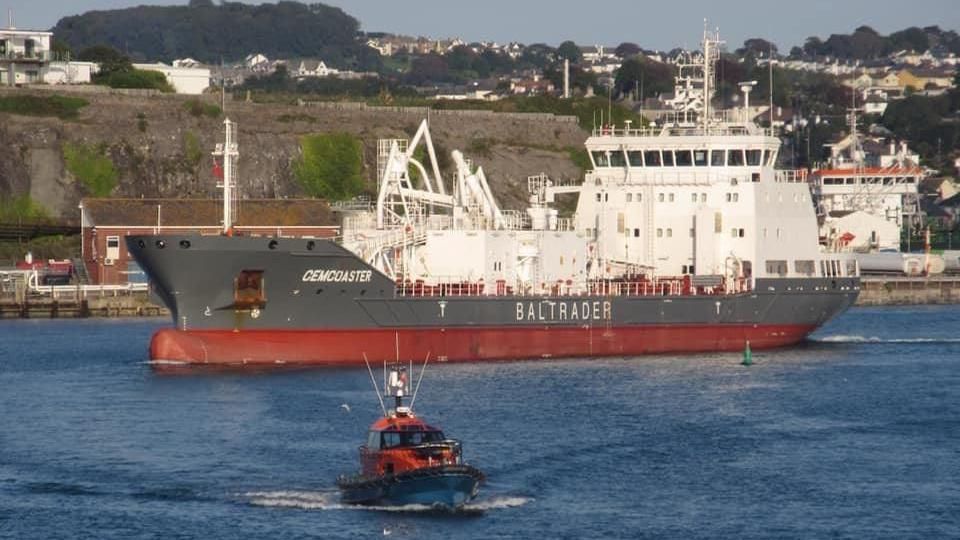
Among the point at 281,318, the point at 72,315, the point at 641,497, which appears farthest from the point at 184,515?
the point at 72,315

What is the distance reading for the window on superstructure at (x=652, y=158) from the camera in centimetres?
6166

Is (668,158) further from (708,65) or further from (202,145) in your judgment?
(202,145)

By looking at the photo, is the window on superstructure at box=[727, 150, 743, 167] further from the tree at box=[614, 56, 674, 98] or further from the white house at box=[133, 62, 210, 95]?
the tree at box=[614, 56, 674, 98]

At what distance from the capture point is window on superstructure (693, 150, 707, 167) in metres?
61.4

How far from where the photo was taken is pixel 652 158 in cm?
6181


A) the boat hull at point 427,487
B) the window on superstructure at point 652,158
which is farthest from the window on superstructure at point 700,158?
the boat hull at point 427,487

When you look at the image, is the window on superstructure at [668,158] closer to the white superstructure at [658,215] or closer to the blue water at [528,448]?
the white superstructure at [658,215]

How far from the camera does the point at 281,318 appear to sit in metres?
51.9

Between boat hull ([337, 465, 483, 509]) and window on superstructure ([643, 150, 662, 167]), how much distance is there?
30.4m

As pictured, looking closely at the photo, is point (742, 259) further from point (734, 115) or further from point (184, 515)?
point (184, 515)

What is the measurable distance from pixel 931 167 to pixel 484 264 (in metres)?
121

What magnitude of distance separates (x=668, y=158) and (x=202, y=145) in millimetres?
47294

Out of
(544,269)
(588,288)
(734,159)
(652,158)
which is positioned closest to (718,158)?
(734,159)

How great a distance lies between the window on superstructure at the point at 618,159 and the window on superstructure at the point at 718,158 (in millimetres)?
2734
